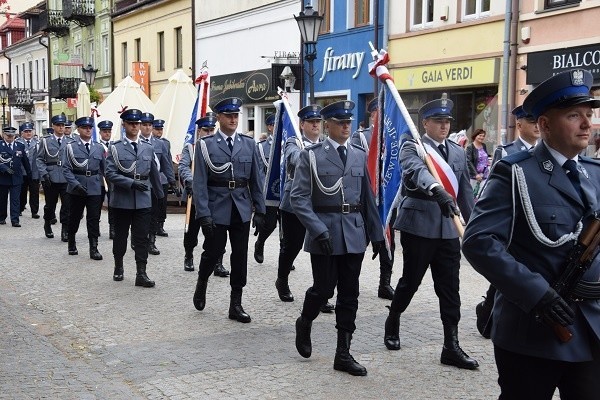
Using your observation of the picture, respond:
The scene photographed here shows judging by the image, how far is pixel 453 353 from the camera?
6082mm

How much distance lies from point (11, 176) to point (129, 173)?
800 centimetres

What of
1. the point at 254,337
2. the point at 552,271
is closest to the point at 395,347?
the point at 254,337

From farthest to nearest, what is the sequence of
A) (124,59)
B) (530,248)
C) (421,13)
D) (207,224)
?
(124,59) < (421,13) < (207,224) < (530,248)

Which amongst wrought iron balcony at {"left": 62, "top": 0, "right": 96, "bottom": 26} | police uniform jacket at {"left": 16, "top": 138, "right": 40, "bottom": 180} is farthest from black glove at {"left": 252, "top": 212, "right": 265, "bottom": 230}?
wrought iron balcony at {"left": 62, "top": 0, "right": 96, "bottom": 26}

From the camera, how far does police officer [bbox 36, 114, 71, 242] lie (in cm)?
1412

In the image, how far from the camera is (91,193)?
12156mm

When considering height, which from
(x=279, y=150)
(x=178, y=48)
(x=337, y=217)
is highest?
(x=178, y=48)

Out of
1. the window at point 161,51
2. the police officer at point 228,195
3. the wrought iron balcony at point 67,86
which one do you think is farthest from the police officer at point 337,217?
the wrought iron balcony at point 67,86

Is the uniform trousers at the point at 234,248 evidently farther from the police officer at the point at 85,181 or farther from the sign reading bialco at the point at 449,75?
the sign reading bialco at the point at 449,75

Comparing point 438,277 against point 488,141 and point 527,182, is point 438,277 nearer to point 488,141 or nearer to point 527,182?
point 527,182

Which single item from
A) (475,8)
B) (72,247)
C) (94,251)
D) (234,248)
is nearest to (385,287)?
(234,248)

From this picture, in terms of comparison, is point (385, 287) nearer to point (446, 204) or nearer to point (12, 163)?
point (446, 204)

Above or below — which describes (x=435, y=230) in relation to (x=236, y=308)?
above

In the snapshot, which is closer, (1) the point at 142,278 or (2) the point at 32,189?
(1) the point at 142,278
